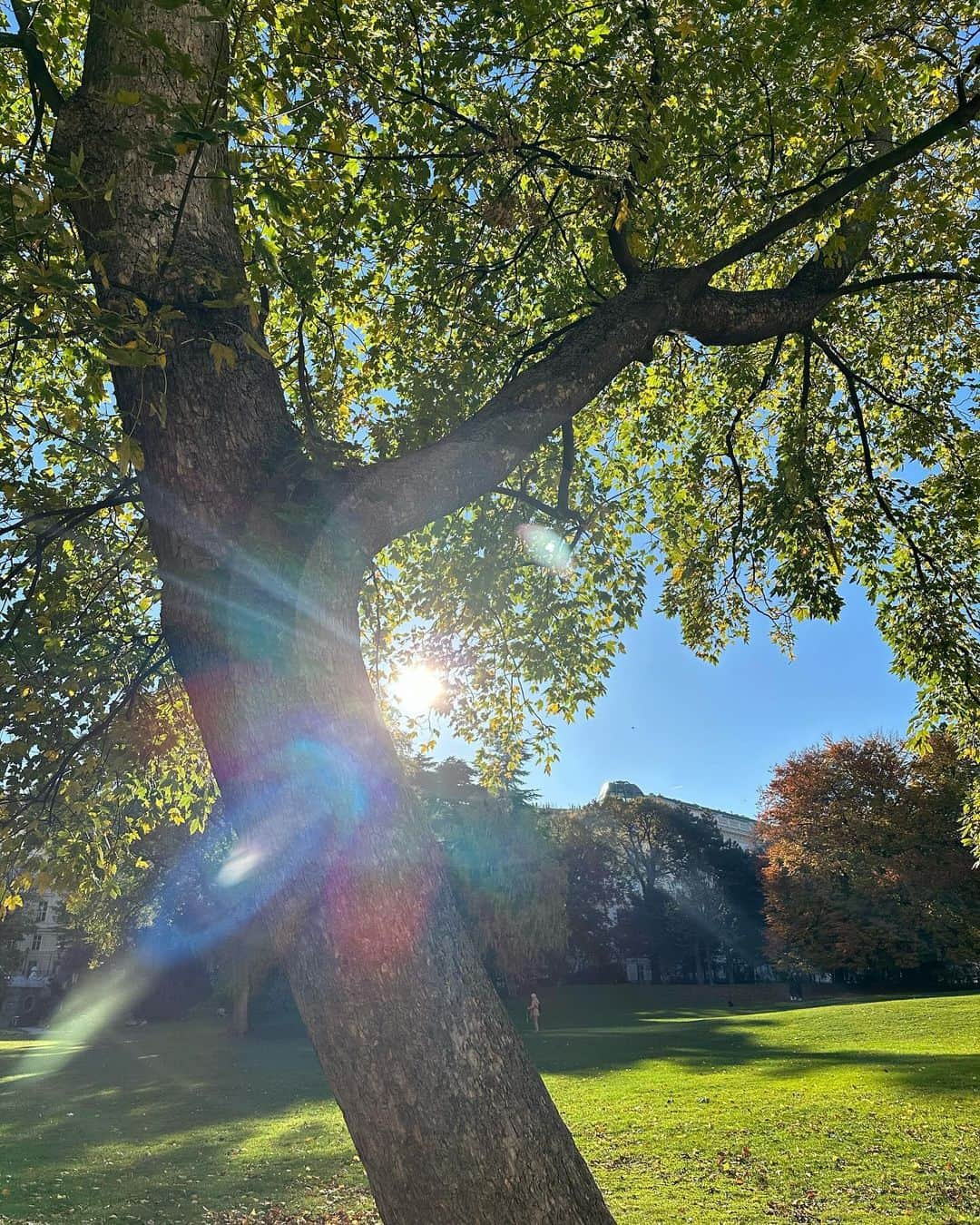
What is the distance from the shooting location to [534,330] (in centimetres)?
843

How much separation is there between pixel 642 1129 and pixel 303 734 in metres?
12.2

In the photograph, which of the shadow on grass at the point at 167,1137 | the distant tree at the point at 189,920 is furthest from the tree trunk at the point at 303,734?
the distant tree at the point at 189,920

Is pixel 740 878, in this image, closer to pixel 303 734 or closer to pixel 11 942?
pixel 11 942

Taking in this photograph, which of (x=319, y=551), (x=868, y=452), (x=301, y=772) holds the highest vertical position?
(x=868, y=452)

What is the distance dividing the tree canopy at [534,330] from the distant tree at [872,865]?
31307 millimetres

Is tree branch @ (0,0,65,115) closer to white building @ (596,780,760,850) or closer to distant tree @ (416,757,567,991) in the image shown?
distant tree @ (416,757,567,991)

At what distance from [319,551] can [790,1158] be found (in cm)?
1041

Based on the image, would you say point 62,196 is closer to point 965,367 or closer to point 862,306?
point 862,306

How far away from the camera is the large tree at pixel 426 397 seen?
7.82 feet

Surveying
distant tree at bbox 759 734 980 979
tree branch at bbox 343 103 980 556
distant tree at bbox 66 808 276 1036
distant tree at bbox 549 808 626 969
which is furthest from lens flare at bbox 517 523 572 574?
distant tree at bbox 549 808 626 969

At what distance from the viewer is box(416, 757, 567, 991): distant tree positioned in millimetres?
30516

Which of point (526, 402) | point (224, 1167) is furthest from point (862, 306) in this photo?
point (224, 1167)

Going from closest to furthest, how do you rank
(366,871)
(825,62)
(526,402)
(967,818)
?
(366,871) < (526,402) < (825,62) < (967,818)

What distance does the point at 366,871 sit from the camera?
2.34 metres
